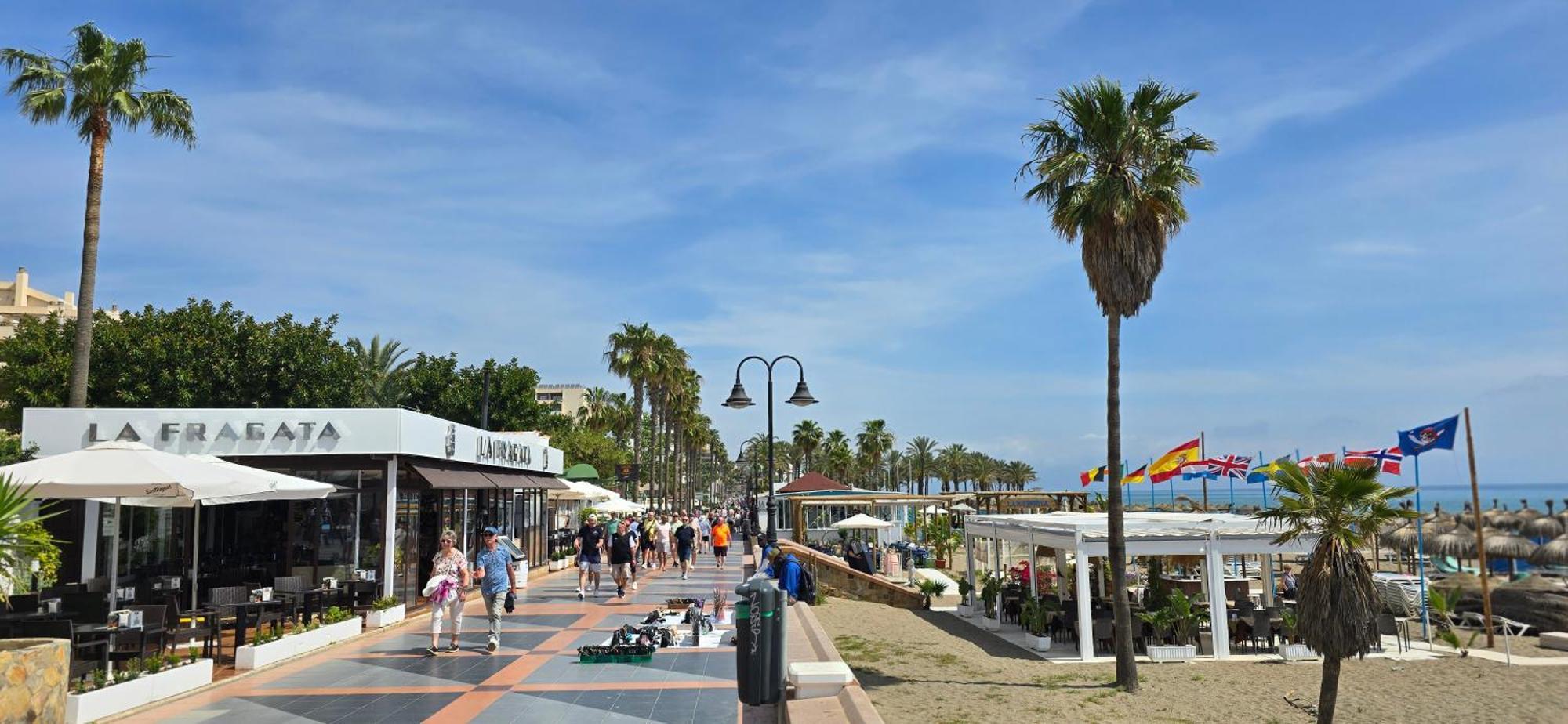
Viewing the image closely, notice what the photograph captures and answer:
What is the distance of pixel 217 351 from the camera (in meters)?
37.0

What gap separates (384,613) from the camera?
1584cm

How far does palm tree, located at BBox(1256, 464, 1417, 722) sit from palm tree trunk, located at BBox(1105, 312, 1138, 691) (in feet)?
9.15

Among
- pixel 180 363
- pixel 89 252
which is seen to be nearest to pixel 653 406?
pixel 180 363

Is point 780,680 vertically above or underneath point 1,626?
underneath

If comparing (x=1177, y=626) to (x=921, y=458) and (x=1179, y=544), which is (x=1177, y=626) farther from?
(x=921, y=458)

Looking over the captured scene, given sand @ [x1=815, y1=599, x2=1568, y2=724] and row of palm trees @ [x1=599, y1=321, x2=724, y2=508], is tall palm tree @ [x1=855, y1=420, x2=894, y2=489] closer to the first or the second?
row of palm trees @ [x1=599, y1=321, x2=724, y2=508]

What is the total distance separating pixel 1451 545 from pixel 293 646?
183 ft

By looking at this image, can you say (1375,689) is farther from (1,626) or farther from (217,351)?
(217,351)

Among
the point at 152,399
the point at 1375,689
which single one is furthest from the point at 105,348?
the point at 1375,689

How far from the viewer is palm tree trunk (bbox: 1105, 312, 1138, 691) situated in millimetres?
14484

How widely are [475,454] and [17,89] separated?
38.0 ft

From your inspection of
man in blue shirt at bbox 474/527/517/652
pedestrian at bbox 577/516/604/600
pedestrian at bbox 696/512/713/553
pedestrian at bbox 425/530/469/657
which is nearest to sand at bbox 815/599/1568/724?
pedestrian at bbox 577/516/604/600

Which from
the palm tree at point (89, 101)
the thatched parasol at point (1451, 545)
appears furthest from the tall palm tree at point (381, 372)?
the thatched parasol at point (1451, 545)

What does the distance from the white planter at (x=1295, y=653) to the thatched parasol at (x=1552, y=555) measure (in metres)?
42.7
